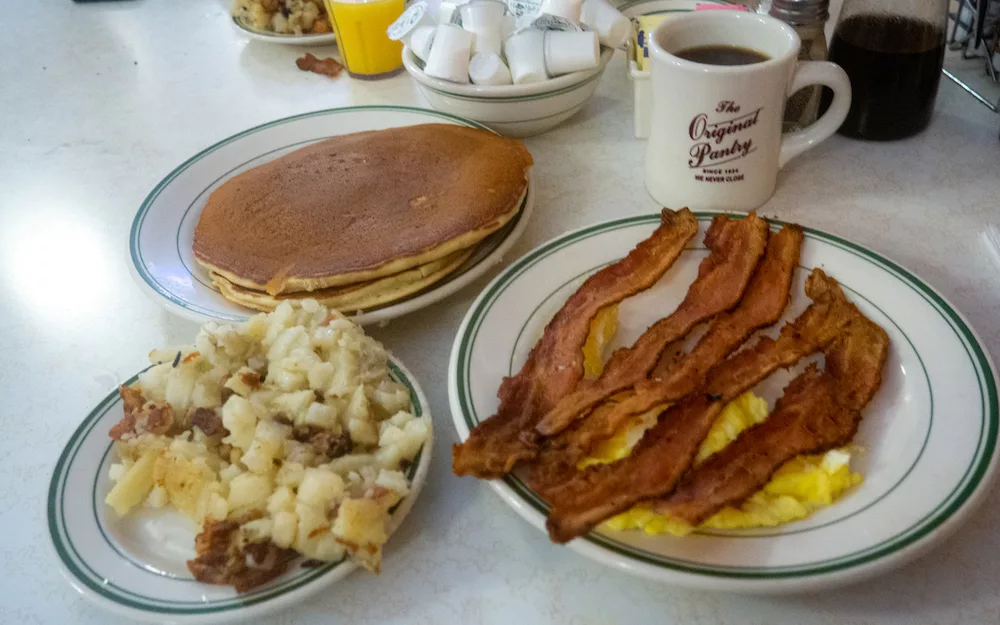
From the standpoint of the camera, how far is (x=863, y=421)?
778 millimetres

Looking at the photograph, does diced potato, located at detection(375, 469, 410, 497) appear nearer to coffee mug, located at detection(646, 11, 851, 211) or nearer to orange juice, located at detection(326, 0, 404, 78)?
coffee mug, located at detection(646, 11, 851, 211)

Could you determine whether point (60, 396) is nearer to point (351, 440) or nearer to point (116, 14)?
point (351, 440)

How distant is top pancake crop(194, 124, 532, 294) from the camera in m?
0.98

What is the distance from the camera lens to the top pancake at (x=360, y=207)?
3.22 ft

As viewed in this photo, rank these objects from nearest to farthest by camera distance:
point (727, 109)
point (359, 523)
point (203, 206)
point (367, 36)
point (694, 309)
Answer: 1. point (359, 523)
2. point (694, 309)
3. point (727, 109)
4. point (203, 206)
5. point (367, 36)

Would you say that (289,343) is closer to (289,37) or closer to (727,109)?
(727,109)

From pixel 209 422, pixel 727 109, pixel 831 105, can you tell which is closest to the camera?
pixel 209 422

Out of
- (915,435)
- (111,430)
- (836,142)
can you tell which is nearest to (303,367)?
(111,430)

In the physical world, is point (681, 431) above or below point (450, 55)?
below

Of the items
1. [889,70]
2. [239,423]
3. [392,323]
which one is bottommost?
[392,323]

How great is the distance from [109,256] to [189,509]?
70cm

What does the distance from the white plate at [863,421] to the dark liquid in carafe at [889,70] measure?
41 cm

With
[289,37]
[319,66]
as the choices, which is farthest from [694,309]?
[289,37]

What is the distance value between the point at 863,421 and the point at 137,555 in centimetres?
77
